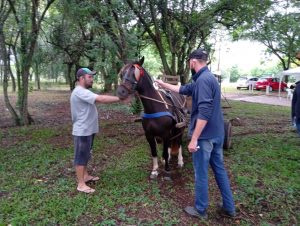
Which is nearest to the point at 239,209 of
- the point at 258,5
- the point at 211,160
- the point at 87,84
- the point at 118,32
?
the point at 211,160

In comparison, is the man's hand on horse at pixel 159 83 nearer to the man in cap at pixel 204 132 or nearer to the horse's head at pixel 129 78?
the horse's head at pixel 129 78

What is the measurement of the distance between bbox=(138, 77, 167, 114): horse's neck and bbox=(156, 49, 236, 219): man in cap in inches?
43.5

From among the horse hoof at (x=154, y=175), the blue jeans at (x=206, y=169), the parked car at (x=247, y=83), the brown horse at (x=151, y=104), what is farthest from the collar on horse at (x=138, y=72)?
the parked car at (x=247, y=83)

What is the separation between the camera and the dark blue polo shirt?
3.63 meters

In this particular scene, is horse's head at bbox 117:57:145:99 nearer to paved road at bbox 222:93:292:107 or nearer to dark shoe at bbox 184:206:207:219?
dark shoe at bbox 184:206:207:219

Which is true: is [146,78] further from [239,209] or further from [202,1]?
[202,1]

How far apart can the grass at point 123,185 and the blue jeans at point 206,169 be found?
26 centimetres

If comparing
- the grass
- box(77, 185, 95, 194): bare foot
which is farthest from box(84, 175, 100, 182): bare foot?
box(77, 185, 95, 194): bare foot

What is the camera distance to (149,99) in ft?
16.2

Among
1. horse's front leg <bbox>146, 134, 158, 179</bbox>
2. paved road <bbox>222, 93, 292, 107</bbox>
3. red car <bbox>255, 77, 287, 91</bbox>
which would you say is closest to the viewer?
horse's front leg <bbox>146, 134, 158, 179</bbox>

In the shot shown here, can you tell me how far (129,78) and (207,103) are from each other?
4.79 ft

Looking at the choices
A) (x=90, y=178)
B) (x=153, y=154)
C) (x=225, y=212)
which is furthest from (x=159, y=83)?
(x=225, y=212)

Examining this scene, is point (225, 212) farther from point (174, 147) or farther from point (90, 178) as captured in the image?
point (90, 178)

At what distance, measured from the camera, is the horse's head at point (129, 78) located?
4.43 metres
